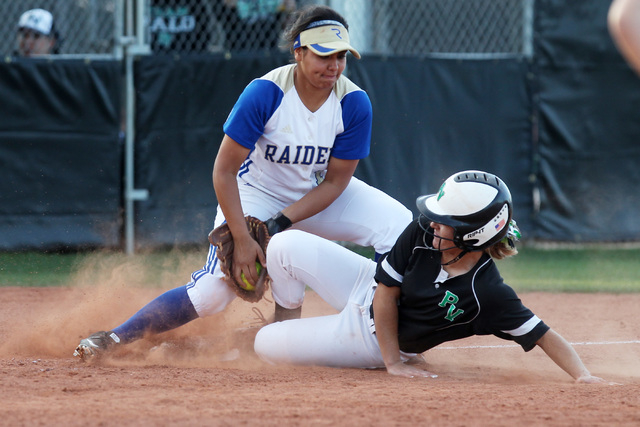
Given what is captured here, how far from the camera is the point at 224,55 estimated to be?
7461 mm

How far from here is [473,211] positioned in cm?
326

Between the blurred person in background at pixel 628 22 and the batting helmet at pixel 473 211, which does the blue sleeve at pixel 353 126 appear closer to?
the batting helmet at pixel 473 211

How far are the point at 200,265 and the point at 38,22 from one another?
3.24 meters

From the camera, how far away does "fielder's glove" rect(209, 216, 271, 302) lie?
3838 mm

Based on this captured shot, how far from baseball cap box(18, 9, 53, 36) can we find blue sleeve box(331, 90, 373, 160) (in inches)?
184

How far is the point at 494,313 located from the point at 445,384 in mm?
358

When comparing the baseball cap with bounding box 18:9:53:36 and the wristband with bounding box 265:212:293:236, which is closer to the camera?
the wristband with bounding box 265:212:293:236

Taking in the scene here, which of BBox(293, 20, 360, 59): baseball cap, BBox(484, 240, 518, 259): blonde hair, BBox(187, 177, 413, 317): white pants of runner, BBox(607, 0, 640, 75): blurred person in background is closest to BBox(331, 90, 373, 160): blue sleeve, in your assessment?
BBox(187, 177, 413, 317): white pants of runner

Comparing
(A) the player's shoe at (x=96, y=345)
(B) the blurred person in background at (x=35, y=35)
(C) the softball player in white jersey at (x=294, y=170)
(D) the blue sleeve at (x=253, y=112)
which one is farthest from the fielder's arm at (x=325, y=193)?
(B) the blurred person in background at (x=35, y=35)

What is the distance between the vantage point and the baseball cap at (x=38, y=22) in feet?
24.9

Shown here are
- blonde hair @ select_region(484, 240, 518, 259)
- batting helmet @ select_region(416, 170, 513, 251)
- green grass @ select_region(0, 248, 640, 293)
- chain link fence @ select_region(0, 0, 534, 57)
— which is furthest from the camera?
chain link fence @ select_region(0, 0, 534, 57)

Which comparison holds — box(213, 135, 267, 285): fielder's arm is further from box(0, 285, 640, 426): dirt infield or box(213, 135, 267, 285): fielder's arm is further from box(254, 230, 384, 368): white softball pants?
box(0, 285, 640, 426): dirt infield

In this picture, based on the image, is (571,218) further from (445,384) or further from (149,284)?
(445,384)

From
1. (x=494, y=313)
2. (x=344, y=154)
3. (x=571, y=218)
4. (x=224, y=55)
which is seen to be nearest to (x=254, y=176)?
(x=344, y=154)
